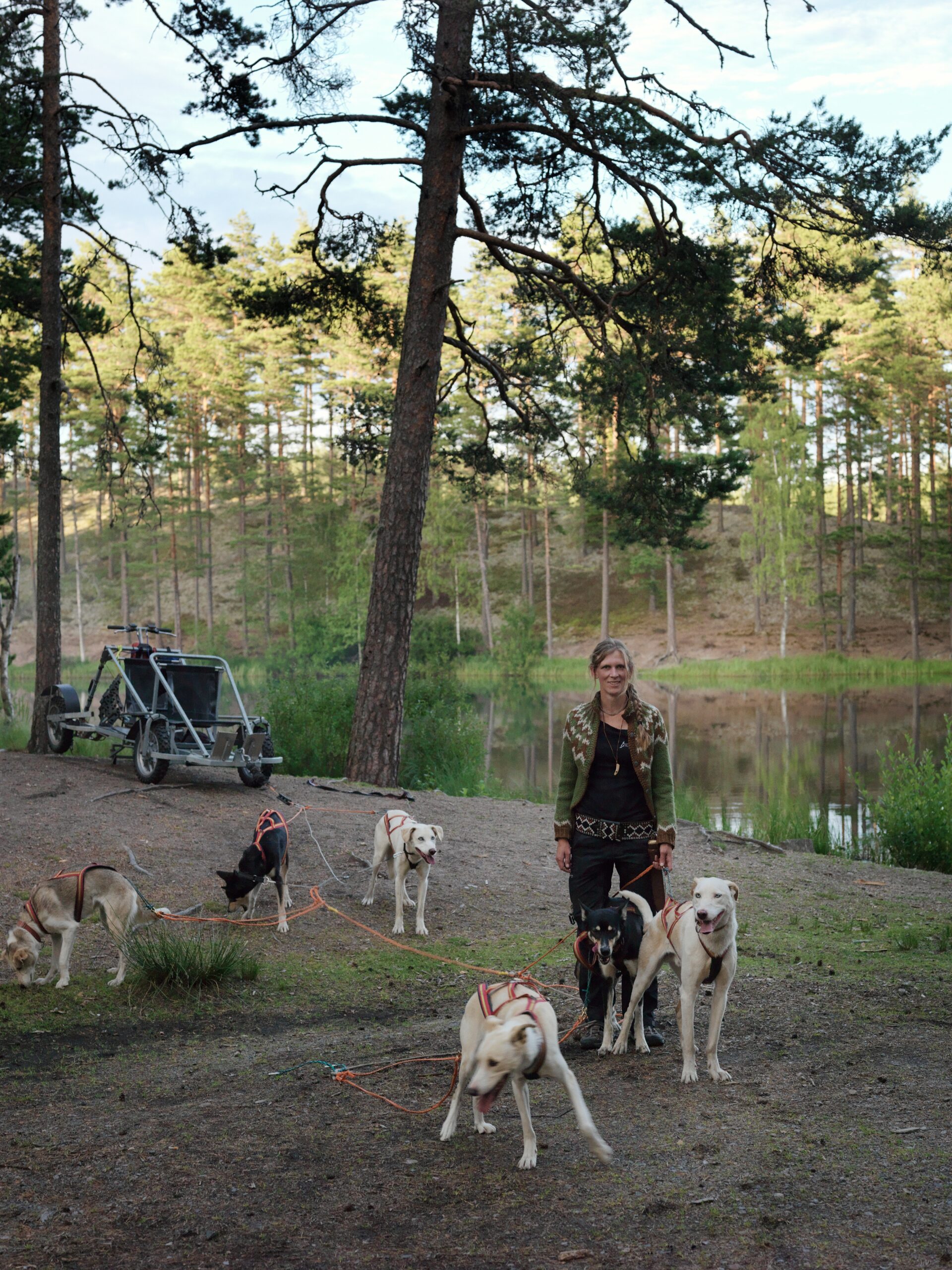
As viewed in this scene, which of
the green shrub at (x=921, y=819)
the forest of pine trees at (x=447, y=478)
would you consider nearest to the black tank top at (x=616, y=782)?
the green shrub at (x=921, y=819)

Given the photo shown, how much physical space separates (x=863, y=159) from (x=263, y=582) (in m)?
45.4

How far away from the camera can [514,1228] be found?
3547mm

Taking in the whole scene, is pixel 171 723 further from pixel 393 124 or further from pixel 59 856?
pixel 393 124

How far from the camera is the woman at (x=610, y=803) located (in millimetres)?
5504

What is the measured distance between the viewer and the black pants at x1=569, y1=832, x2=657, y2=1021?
18.4ft

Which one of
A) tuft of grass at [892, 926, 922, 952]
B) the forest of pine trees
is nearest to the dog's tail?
tuft of grass at [892, 926, 922, 952]

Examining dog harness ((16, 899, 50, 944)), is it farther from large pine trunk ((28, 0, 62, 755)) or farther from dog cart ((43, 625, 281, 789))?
large pine trunk ((28, 0, 62, 755))

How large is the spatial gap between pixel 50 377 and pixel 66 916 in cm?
772

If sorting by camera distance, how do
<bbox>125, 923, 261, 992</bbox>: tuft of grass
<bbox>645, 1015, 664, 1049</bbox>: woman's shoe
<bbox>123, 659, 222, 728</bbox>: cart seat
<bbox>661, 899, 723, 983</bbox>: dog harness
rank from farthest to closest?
<bbox>123, 659, 222, 728</bbox>: cart seat
<bbox>125, 923, 261, 992</bbox>: tuft of grass
<bbox>645, 1015, 664, 1049</bbox>: woman's shoe
<bbox>661, 899, 723, 983</bbox>: dog harness

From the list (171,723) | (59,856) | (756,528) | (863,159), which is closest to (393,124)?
(863,159)

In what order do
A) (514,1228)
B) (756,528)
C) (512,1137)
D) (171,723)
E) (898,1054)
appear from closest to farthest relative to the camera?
(514,1228)
(512,1137)
(898,1054)
(171,723)
(756,528)

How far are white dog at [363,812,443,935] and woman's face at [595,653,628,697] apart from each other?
96.7 inches

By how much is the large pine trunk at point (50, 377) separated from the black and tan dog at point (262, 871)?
5.52 metres

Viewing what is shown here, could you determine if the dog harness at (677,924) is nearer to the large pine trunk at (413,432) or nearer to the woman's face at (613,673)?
A: the woman's face at (613,673)
